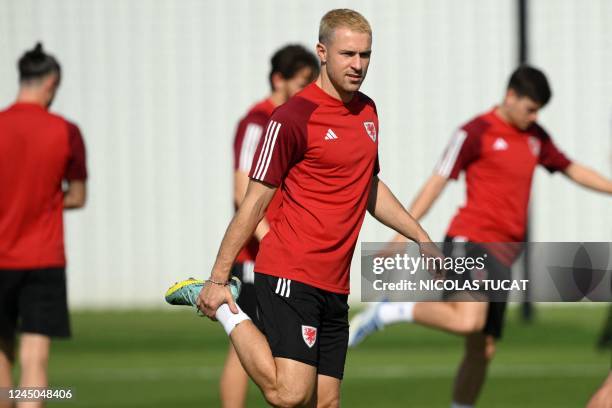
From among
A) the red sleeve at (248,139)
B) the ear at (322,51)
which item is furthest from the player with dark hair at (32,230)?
the ear at (322,51)

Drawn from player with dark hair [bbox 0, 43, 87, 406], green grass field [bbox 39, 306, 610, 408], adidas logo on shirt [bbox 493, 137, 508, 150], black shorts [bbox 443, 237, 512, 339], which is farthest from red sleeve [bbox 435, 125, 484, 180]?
player with dark hair [bbox 0, 43, 87, 406]

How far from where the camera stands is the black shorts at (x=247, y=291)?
8.27 m

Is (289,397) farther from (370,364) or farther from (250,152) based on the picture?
(370,364)

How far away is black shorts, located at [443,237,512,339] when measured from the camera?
8930mm

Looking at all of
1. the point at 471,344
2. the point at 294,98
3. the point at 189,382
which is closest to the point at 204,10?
the point at 189,382

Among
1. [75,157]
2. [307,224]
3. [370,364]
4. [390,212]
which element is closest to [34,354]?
[75,157]

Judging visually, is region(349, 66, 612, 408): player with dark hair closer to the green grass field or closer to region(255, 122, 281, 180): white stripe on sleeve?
the green grass field

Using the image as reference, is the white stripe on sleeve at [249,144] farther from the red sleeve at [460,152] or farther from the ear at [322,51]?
the ear at [322,51]

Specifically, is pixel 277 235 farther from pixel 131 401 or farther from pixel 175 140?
pixel 175 140

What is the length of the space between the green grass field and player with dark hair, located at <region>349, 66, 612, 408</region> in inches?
40.1

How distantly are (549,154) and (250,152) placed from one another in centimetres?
235

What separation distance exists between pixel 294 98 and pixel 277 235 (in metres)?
0.68

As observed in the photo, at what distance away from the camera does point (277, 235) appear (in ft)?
20.6

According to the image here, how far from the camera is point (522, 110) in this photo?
890 cm
